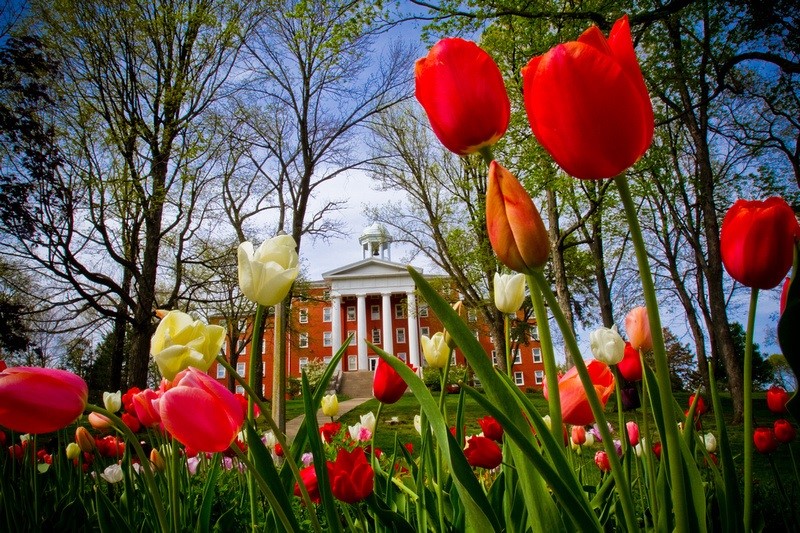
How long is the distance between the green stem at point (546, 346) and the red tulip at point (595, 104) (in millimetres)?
140

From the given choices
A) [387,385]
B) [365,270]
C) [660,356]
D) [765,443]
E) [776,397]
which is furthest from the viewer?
[365,270]

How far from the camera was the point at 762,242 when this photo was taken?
621 millimetres

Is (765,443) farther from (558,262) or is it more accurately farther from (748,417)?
(558,262)

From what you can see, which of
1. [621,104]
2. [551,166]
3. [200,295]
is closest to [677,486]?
[621,104]

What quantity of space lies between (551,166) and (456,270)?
5.94m

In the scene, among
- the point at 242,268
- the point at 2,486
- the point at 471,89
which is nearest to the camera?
the point at 471,89

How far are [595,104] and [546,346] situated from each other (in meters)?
0.28

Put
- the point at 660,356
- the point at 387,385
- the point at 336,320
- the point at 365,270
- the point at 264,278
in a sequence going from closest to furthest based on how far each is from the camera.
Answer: the point at 660,356 < the point at 264,278 < the point at 387,385 < the point at 336,320 < the point at 365,270

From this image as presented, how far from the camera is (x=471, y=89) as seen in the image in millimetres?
623

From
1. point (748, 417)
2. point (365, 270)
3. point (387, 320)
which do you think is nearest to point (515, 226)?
point (748, 417)

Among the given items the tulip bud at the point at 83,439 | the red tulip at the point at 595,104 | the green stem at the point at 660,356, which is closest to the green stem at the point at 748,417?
the green stem at the point at 660,356

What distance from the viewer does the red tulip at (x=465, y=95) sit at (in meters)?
0.62

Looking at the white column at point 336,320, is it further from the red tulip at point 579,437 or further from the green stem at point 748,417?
the green stem at point 748,417

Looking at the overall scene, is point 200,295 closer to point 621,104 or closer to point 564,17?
point 564,17
